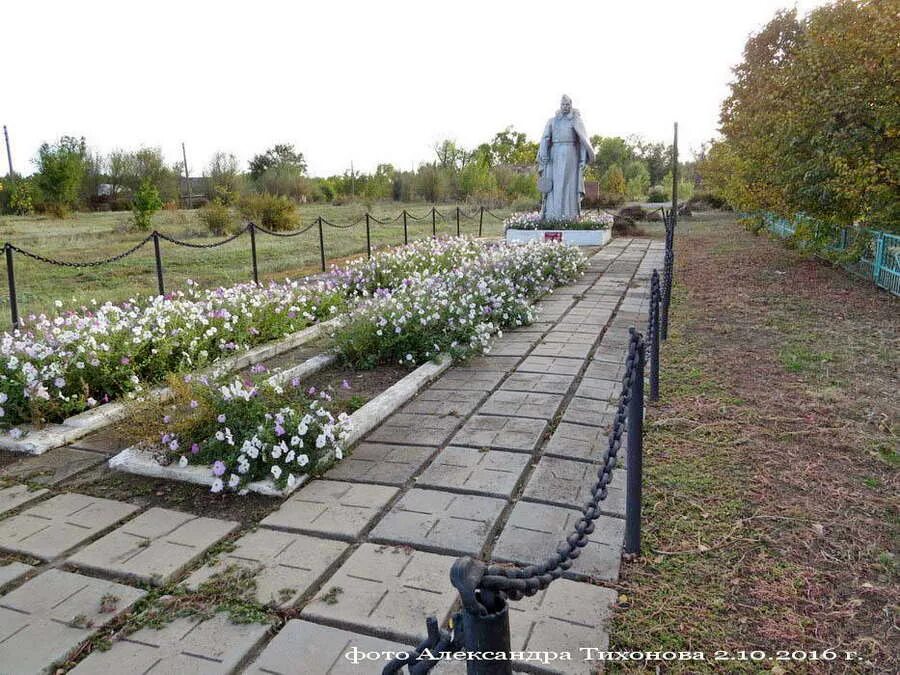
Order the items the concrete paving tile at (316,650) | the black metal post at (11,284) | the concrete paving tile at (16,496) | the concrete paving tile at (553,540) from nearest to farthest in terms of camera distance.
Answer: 1. the concrete paving tile at (316,650)
2. the concrete paving tile at (553,540)
3. the concrete paving tile at (16,496)
4. the black metal post at (11,284)

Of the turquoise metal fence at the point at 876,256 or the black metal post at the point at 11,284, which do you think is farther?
the turquoise metal fence at the point at 876,256

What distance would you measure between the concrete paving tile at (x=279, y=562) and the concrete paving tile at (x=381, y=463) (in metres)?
0.60

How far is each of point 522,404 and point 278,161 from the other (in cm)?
4187

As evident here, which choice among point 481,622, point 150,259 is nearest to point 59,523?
point 481,622

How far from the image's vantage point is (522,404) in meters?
4.40

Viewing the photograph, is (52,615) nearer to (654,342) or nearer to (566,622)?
(566,622)

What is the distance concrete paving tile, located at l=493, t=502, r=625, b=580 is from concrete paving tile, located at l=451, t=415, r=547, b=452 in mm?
716

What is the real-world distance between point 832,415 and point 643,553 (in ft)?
7.13

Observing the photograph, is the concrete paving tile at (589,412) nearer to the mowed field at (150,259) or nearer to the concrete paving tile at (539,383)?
the concrete paving tile at (539,383)

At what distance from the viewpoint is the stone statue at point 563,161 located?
1559 cm

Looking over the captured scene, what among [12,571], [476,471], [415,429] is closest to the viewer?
[12,571]

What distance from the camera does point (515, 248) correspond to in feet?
34.1

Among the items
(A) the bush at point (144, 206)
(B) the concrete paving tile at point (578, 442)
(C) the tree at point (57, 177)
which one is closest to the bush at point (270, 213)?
(A) the bush at point (144, 206)

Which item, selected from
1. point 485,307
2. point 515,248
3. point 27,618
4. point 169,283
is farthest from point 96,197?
point 27,618
